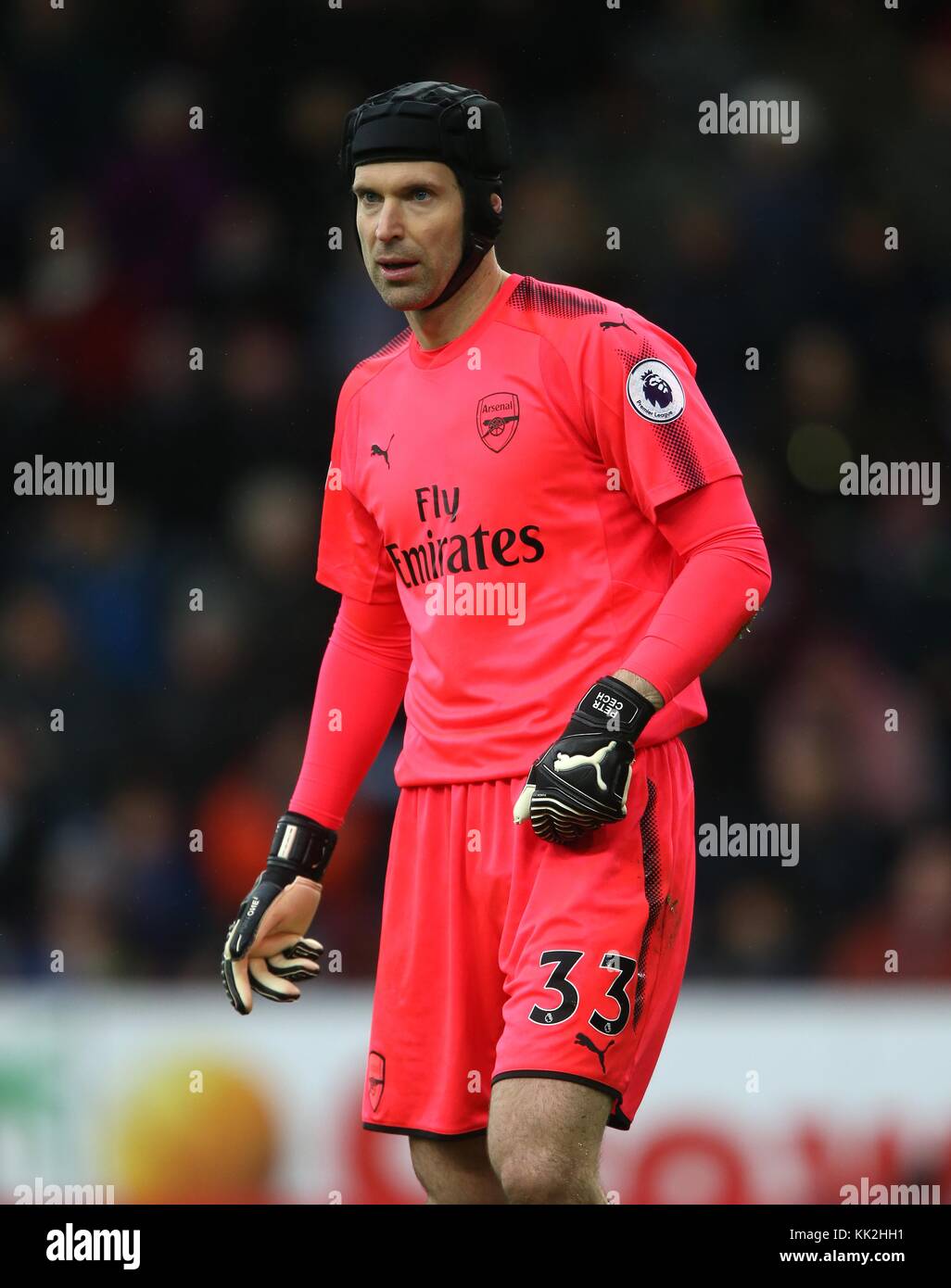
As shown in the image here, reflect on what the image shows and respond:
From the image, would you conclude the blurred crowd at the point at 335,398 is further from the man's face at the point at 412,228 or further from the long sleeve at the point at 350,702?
the man's face at the point at 412,228

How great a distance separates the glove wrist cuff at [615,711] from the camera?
10.8 ft

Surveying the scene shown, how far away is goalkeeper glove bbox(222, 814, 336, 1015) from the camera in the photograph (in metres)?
3.85

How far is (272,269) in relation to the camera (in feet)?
23.8

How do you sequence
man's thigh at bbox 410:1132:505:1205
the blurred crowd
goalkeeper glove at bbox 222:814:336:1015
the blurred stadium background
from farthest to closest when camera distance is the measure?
1. the blurred crowd
2. the blurred stadium background
3. goalkeeper glove at bbox 222:814:336:1015
4. man's thigh at bbox 410:1132:505:1205

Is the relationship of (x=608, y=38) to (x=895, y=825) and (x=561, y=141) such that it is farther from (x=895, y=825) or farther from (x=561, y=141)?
(x=895, y=825)

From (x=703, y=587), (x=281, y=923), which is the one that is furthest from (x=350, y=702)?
(x=703, y=587)

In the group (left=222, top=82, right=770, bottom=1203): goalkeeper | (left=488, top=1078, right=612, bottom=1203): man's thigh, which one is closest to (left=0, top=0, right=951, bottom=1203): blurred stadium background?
(left=222, top=82, right=770, bottom=1203): goalkeeper

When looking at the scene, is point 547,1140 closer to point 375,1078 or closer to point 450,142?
point 375,1078

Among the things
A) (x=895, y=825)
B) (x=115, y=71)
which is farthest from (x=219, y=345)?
(x=895, y=825)

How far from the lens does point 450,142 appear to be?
366 centimetres

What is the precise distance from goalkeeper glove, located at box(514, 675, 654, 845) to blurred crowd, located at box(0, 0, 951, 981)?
274 cm

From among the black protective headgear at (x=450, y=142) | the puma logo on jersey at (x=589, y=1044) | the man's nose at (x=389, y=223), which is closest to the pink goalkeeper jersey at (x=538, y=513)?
the black protective headgear at (x=450, y=142)

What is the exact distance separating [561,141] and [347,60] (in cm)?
89

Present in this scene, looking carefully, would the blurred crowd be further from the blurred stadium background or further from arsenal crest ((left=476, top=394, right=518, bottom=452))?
arsenal crest ((left=476, top=394, right=518, bottom=452))
